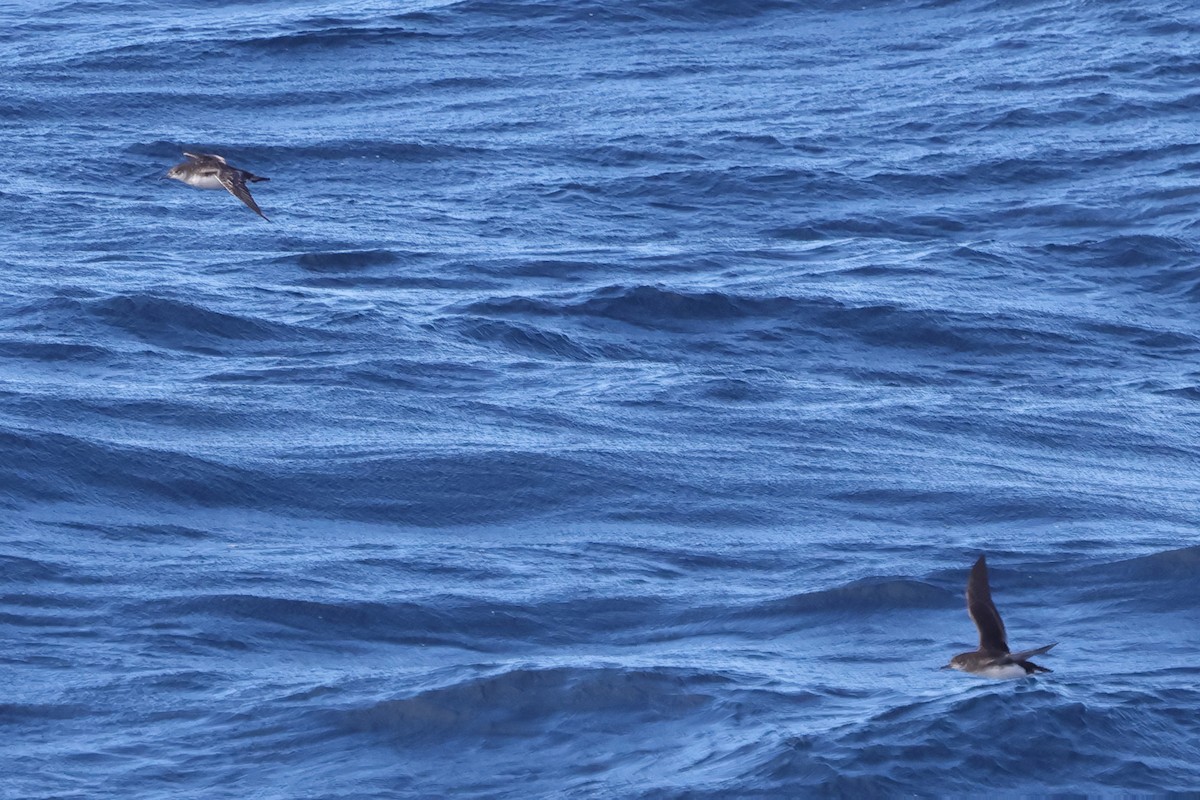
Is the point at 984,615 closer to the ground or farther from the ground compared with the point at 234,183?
closer to the ground

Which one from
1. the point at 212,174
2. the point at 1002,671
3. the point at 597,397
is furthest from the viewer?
the point at 597,397


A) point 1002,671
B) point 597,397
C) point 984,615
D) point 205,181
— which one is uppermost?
point 205,181

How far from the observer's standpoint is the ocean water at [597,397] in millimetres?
13742

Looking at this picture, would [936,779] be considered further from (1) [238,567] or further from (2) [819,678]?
(1) [238,567]

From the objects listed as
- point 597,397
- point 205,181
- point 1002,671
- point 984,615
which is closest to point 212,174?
point 205,181

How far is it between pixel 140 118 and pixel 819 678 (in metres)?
13.7

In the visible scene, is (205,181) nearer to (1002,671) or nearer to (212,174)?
(212,174)

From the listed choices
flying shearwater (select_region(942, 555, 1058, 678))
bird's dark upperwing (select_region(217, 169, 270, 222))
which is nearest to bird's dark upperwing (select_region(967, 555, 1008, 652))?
flying shearwater (select_region(942, 555, 1058, 678))

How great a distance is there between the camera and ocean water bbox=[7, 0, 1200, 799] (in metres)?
13.7

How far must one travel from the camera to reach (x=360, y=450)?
1780 centimetres

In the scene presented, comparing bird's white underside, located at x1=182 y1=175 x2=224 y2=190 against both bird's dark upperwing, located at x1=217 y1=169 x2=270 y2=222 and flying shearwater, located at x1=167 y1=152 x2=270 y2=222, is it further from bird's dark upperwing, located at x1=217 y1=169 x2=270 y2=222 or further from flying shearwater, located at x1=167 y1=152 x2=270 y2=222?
bird's dark upperwing, located at x1=217 y1=169 x2=270 y2=222

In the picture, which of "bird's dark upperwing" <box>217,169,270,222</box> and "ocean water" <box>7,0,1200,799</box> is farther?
"bird's dark upperwing" <box>217,169,270,222</box>

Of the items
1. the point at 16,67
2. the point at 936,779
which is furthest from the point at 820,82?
the point at 936,779

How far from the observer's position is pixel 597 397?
1919 centimetres
